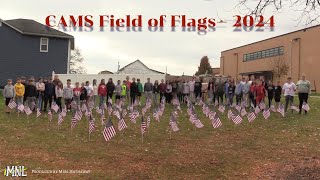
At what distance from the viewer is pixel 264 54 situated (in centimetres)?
6053

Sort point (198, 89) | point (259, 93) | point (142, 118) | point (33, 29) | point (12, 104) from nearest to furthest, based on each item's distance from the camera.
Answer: point (142, 118) → point (12, 104) → point (259, 93) → point (198, 89) → point (33, 29)

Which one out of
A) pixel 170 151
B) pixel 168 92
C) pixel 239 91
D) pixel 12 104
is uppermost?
pixel 239 91

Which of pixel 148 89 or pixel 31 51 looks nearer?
pixel 148 89

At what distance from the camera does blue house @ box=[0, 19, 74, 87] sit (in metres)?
33.7

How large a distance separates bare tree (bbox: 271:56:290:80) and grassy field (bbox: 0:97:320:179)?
38310 millimetres

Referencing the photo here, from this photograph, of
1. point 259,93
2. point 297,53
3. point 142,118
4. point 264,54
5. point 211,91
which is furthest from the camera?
point 264,54

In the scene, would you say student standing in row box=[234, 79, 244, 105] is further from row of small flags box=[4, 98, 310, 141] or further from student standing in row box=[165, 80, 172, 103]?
student standing in row box=[165, 80, 172, 103]

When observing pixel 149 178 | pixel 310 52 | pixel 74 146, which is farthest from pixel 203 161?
pixel 310 52

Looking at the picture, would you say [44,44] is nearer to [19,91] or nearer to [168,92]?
[168,92]

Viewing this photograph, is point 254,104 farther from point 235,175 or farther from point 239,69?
point 239,69

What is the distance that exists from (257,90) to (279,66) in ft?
118

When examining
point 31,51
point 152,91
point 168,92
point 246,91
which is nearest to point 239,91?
point 246,91

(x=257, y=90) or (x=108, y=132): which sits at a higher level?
(x=257, y=90)

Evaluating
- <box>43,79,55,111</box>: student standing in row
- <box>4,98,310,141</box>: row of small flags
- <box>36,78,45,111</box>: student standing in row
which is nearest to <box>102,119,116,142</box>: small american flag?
<box>4,98,310,141</box>: row of small flags
